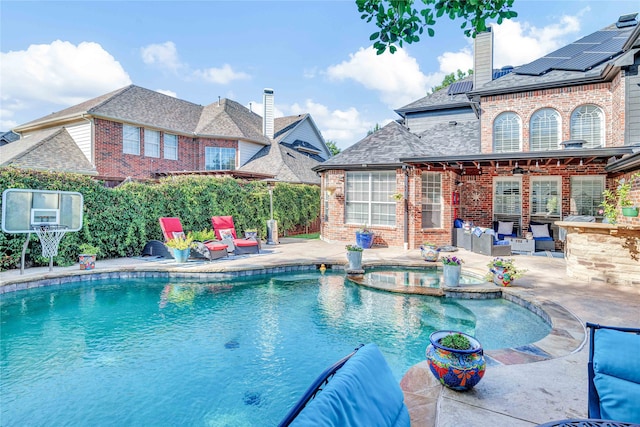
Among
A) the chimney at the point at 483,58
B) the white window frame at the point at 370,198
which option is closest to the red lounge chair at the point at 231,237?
the white window frame at the point at 370,198

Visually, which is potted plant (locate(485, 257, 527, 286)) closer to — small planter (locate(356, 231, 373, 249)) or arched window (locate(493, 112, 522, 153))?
small planter (locate(356, 231, 373, 249))

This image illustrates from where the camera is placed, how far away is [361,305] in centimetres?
644

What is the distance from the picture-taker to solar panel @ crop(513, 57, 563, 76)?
11969 mm

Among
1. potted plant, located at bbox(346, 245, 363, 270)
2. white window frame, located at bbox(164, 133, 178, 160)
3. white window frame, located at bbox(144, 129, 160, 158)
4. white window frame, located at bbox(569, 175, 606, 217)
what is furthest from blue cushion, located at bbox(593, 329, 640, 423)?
white window frame, located at bbox(164, 133, 178, 160)

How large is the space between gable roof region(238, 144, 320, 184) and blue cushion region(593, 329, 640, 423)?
56.1 feet

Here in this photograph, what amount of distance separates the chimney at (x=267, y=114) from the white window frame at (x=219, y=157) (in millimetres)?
3289

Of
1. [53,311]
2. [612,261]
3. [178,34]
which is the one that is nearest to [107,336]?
[53,311]

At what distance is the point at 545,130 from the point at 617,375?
1243 cm

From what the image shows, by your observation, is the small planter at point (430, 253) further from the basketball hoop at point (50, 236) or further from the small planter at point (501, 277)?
the basketball hoop at point (50, 236)

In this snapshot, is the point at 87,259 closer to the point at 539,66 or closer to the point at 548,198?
the point at 548,198

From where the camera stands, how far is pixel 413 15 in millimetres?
3338

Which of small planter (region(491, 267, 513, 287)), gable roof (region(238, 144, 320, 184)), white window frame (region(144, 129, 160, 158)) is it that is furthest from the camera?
gable roof (region(238, 144, 320, 184))

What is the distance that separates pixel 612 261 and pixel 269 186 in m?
11.2

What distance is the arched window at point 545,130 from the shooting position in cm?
1155
